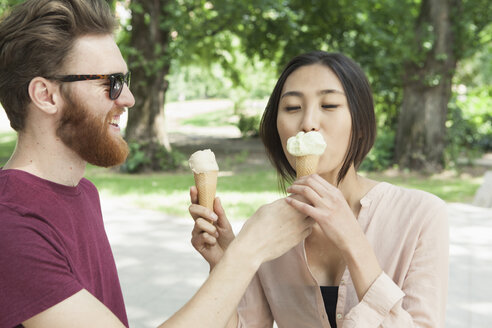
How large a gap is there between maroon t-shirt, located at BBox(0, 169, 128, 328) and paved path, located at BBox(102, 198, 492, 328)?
3138mm

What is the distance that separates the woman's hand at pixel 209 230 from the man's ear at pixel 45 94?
0.64 m

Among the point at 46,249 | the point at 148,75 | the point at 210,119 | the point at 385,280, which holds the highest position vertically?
the point at 46,249

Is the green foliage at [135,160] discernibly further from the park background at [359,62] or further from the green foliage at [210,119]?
the green foliage at [210,119]

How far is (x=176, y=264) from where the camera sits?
667 cm

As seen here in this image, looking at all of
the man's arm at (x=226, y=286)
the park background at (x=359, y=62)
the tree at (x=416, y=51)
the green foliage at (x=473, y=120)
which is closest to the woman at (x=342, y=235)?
the man's arm at (x=226, y=286)

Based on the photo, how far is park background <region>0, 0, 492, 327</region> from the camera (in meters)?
12.2

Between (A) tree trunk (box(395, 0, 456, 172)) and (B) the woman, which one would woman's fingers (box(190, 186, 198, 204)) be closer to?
(B) the woman

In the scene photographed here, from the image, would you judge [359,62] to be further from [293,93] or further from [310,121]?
[310,121]

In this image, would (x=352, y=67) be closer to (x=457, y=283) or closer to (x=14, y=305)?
(x=14, y=305)

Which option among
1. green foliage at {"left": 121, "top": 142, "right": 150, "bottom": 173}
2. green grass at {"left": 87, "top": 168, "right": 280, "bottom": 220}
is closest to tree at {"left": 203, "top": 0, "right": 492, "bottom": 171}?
green grass at {"left": 87, "top": 168, "right": 280, "bottom": 220}

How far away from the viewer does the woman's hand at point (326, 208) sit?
5.72 ft

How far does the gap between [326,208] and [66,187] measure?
3.52 ft

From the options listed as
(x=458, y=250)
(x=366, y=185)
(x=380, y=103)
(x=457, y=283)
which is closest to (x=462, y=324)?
(x=457, y=283)

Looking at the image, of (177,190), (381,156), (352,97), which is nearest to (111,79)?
(352,97)
